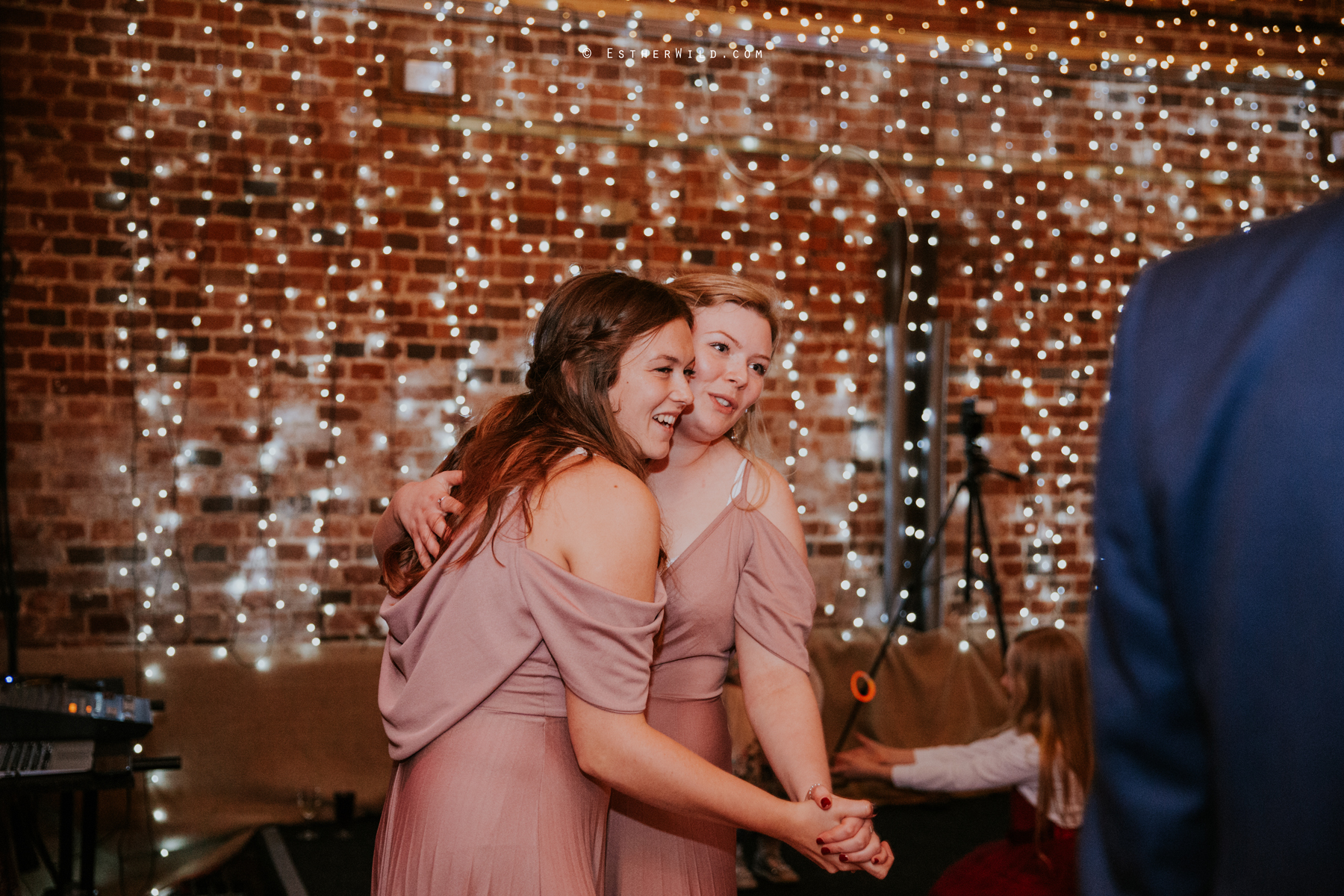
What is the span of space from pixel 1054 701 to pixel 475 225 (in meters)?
2.88

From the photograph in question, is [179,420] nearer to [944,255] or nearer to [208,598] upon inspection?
[208,598]

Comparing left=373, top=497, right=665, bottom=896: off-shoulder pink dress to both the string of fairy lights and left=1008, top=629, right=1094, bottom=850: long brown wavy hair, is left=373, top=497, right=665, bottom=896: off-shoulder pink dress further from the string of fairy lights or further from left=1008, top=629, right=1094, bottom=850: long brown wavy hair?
the string of fairy lights

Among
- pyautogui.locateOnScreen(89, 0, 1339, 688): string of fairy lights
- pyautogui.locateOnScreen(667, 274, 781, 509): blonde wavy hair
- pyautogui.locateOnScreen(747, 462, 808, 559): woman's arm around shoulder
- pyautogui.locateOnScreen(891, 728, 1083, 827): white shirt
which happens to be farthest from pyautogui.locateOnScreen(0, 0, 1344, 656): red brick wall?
pyautogui.locateOnScreen(747, 462, 808, 559): woman's arm around shoulder

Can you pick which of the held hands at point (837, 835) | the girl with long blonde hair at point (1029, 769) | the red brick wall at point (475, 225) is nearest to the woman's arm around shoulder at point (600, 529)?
the held hands at point (837, 835)

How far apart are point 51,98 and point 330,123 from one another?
0.99 m

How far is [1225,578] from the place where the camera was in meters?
0.47

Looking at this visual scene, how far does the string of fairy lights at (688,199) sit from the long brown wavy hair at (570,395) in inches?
109

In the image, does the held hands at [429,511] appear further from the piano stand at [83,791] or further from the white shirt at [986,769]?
the white shirt at [986,769]

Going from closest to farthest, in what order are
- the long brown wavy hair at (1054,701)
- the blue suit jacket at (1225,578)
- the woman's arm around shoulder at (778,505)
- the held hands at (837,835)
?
the blue suit jacket at (1225,578) → the held hands at (837,835) → the woman's arm around shoulder at (778,505) → the long brown wavy hair at (1054,701)

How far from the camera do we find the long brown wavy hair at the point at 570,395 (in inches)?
60.5

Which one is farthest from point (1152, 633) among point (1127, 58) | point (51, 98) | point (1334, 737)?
point (1127, 58)

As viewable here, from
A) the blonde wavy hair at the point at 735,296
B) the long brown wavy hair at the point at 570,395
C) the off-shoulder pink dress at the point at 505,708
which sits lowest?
the off-shoulder pink dress at the point at 505,708

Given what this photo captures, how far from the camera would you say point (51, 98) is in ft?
13.2

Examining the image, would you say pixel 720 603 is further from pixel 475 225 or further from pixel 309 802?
pixel 475 225
